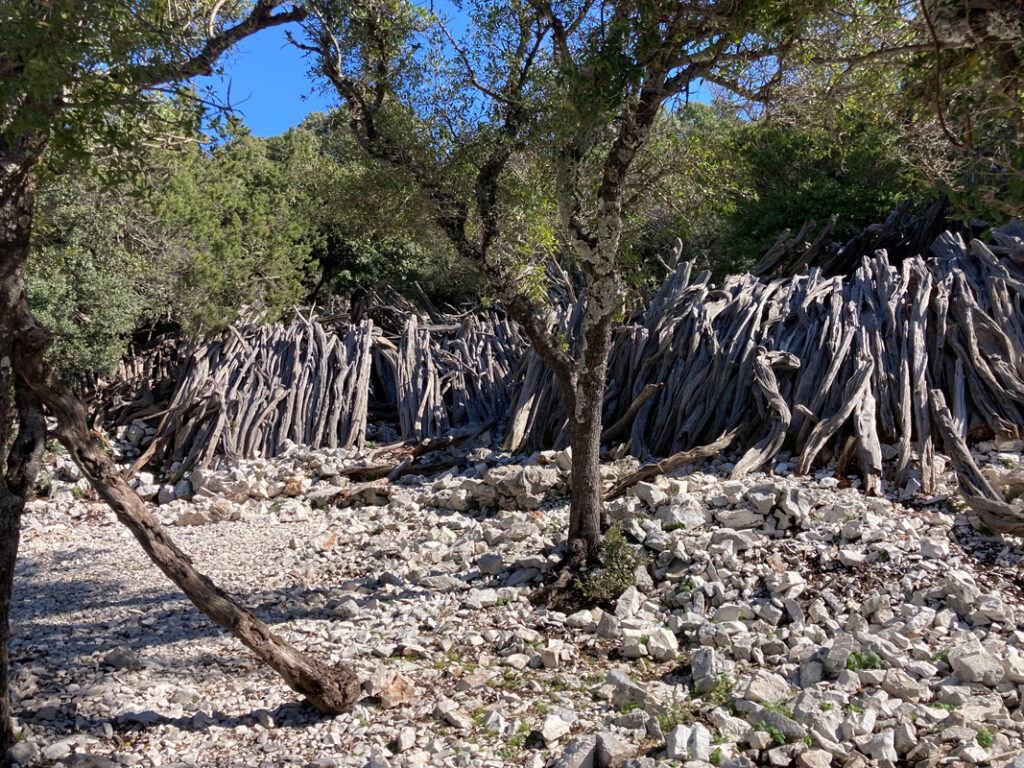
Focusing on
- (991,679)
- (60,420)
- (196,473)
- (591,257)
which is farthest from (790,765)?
(196,473)

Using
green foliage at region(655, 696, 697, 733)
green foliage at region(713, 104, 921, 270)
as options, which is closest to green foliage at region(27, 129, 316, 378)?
green foliage at region(655, 696, 697, 733)

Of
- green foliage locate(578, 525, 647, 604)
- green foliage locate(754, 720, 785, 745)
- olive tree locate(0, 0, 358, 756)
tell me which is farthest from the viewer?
green foliage locate(578, 525, 647, 604)

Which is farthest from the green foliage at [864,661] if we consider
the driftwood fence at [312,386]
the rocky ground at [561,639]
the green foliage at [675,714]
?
the driftwood fence at [312,386]

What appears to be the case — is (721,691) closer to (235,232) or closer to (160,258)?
(160,258)

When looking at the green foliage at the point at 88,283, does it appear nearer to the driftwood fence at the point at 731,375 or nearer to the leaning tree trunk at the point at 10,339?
the driftwood fence at the point at 731,375

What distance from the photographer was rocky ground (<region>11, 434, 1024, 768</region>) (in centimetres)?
380

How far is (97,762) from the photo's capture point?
3.73 m

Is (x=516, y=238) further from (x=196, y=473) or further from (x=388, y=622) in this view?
(x=196, y=473)

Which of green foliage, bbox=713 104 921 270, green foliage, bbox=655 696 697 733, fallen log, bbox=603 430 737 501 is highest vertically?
green foliage, bbox=713 104 921 270

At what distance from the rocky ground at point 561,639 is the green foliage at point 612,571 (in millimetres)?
61

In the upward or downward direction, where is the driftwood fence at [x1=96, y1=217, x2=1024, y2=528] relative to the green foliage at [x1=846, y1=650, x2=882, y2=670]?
upward

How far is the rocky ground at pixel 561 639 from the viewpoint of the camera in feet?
12.5

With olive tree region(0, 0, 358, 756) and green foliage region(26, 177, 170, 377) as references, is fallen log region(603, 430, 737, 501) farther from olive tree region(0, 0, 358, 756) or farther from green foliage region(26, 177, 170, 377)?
green foliage region(26, 177, 170, 377)

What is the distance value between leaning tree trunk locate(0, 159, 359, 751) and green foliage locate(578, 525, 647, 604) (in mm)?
1902
